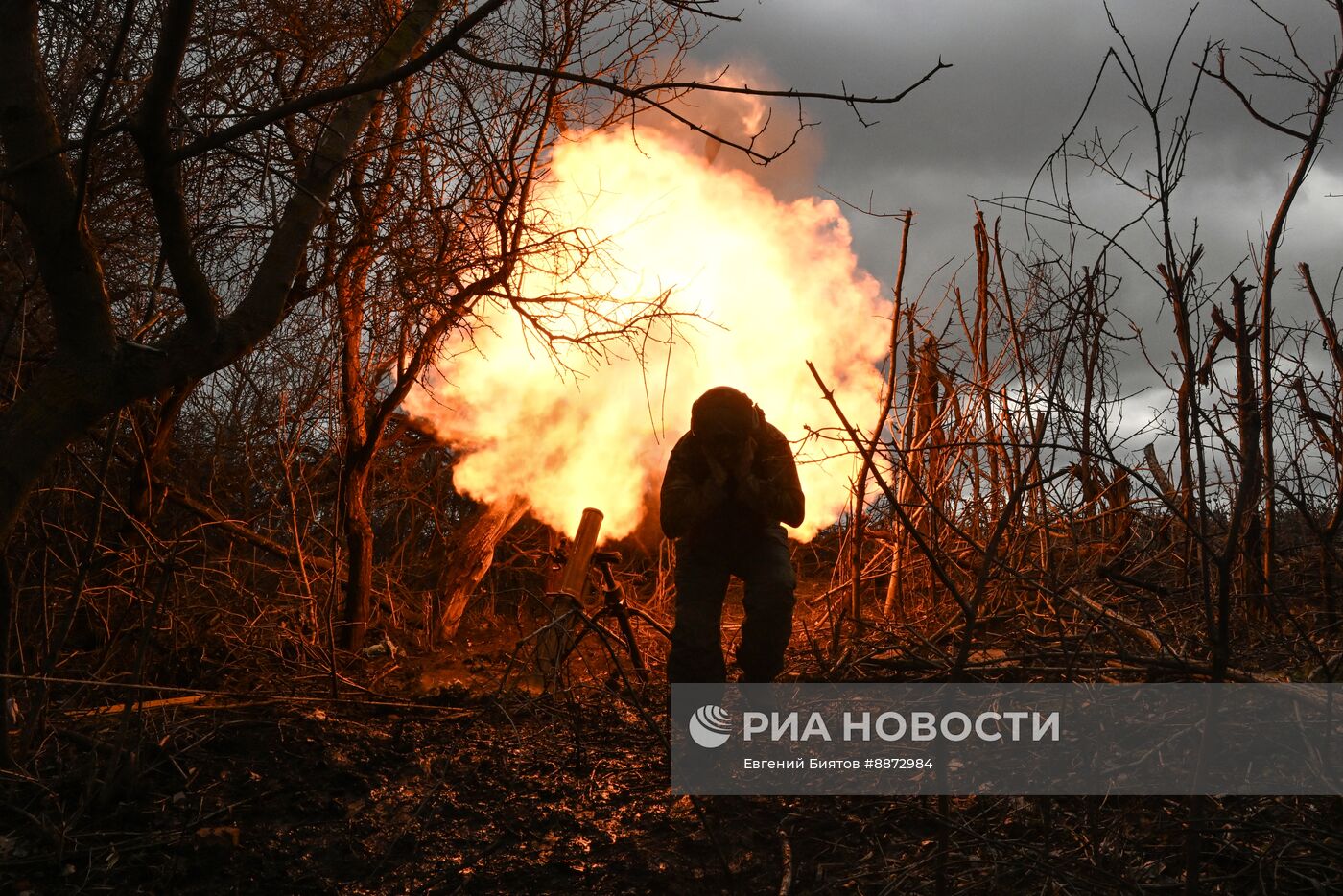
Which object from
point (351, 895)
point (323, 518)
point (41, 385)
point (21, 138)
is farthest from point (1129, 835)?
point (323, 518)

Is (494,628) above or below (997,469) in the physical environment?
below

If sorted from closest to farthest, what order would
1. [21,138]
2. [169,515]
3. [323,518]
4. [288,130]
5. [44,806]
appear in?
[21,138] < [44,806] < [288,130] < [169,515] < [323,518]

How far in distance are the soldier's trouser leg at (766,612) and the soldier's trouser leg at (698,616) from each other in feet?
0.48

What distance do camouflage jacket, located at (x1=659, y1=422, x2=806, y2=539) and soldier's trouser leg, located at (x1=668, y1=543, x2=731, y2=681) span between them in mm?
139

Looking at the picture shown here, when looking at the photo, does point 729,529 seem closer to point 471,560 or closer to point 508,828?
point 508,828

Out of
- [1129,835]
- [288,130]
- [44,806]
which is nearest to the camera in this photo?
[1129,835]

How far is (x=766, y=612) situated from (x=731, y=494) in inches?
25.1

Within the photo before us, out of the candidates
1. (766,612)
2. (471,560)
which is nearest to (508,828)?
(766,612)

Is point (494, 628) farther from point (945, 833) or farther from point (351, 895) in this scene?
point (945, 833)

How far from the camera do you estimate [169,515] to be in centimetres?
762

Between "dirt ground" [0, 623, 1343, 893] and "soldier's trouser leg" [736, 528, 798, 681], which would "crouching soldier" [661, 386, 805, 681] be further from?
"dirt ground" [0, 623, 1343, 893]

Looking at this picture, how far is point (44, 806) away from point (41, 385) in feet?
6.25

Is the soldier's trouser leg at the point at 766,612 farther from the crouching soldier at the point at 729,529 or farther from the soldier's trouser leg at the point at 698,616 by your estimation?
the soldier's trouser leg at the point at 698,616

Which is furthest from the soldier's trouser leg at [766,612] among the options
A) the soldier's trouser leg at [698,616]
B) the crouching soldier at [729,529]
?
the soldier's trouser leg at [698,616]
